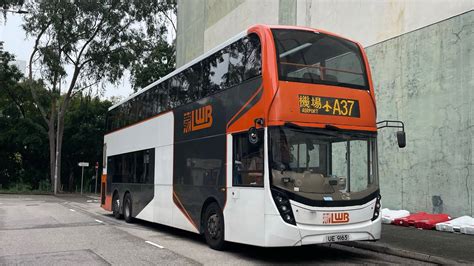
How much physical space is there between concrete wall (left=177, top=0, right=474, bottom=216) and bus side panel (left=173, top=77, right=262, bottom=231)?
21.8ft

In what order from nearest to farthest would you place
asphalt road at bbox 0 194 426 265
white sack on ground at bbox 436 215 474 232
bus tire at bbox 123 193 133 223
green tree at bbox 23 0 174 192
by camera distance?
asphalt road at bbox 0 194 426 265 < white sack on ground at bbox 436 215 474 232 < bus tire at bbox 123 193 133 223 < green tree at bbox 23 0 174 192

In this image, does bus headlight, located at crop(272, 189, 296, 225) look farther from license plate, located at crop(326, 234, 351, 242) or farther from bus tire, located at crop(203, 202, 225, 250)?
bus tire, located at crop(203, 202, 225, 250)

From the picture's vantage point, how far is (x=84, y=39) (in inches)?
1503

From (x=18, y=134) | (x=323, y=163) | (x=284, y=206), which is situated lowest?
(x=284, y=206)

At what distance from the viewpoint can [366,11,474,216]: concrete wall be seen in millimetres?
12219

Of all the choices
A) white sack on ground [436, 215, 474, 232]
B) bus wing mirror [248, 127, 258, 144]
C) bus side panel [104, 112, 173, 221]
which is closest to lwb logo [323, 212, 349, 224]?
bus wing mirror [248, 127, 258, 144]

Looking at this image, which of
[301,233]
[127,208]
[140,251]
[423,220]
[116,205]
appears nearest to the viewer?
[301,233]

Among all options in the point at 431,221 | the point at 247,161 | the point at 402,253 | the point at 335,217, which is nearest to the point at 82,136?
the point at 431,221

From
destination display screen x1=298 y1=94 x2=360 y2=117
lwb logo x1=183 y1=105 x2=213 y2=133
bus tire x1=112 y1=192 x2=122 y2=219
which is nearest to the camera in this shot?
destination display screen x1=298 y1=94 x2=360 y2=117

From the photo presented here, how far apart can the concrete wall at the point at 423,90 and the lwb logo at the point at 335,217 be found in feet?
18.3

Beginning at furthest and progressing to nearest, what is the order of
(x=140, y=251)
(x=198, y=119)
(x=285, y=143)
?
1. (x=198, y=119)
2. (x=140, y=251)
3. (x=285, y=143)

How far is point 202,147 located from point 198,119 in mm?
693

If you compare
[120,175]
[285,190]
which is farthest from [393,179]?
[120,175]

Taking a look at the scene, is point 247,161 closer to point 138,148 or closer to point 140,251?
point 140,251
